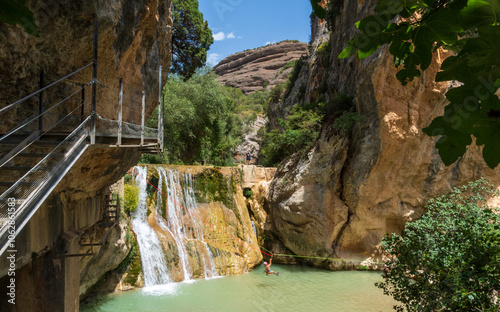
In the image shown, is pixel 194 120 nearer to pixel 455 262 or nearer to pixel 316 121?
pixel 316 121

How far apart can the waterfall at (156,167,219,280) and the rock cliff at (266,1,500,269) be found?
397cm

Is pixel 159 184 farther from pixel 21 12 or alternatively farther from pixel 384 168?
pixel 21 12

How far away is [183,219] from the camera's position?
1323cm

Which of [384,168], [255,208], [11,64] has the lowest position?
[255,208]

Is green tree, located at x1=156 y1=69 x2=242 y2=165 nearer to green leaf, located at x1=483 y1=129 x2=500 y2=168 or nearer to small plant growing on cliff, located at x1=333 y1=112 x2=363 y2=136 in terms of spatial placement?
small plant growing on cliff, located at x1=333 y1=112 x2=363 y2=136

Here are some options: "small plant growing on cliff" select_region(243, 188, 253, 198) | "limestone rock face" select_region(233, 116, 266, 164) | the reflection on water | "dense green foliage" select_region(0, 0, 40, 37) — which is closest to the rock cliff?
the reflection on water

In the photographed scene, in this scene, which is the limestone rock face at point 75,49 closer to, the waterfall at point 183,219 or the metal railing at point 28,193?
the metal railing at point 28,193

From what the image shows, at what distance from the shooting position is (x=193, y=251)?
1207cm

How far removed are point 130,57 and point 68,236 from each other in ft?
12.2

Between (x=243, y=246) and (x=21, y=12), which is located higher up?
(x=21, y=12)

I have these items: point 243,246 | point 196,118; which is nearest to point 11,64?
point 243,246

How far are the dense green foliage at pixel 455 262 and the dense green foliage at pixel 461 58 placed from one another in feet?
14.0

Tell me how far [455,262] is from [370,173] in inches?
310

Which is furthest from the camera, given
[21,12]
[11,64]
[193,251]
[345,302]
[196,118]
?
[196,118]
